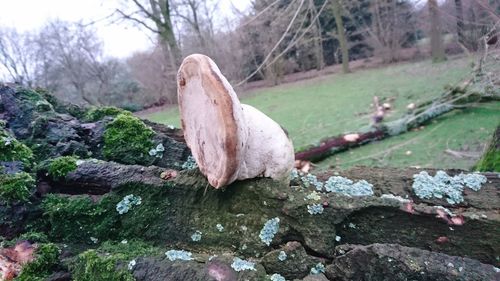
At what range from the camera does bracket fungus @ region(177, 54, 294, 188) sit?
1.54 metres

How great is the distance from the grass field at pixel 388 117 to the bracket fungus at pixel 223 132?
517cm

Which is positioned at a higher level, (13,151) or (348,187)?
(13,151)

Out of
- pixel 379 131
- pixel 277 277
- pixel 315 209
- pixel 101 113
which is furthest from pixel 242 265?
pixel 379 131

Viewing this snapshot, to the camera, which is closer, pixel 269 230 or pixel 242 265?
pixel 242 265

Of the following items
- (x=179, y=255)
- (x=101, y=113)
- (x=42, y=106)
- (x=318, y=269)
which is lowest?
(x=318, y=269)

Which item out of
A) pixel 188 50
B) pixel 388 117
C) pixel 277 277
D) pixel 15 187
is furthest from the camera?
pixel 188 50

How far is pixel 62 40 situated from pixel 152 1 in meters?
10.4

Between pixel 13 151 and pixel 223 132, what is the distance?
1317 millimetres

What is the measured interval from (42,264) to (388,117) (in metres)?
9.99

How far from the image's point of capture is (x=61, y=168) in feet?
6.70

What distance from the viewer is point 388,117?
1042cm

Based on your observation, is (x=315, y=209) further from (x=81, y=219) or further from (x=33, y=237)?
(x=33, y=237)

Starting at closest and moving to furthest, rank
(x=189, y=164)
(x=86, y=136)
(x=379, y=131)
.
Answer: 1. (x=189, y=164)
2. (x=86, y=136)
3. (x=379, y=131)

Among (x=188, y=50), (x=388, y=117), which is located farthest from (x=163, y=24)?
(x=388, y=117)
